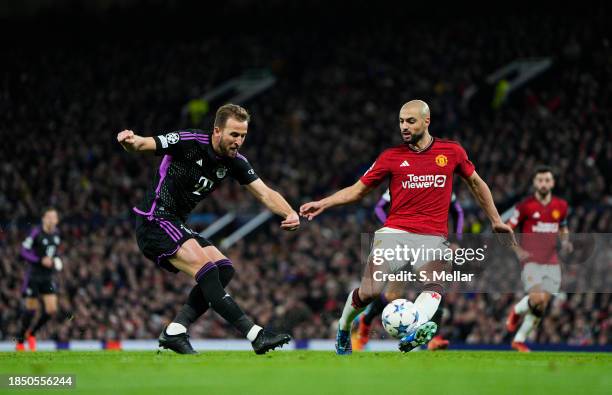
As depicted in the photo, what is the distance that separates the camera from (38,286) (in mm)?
16344

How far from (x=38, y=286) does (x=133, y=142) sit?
317 inches

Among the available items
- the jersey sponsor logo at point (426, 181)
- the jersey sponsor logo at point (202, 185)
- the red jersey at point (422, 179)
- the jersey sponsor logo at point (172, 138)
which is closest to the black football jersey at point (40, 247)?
the jersey sponsor logo at point (202, 185)

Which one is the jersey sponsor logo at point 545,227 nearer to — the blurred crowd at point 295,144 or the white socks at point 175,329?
the blurred crowd at point 295,144

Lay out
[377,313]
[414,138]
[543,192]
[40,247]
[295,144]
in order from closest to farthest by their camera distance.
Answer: [414,138] → [377,313] → [543,192] → [40,247] → [295,144]

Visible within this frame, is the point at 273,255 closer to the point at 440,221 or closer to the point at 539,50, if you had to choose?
the point at 539,50

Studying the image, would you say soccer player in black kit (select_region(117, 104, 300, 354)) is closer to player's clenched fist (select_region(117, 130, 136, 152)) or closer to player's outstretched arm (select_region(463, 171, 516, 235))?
player's clenched fist (select_region(117, 130, 136, 152))

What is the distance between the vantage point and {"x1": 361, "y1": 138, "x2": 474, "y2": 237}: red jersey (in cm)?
998

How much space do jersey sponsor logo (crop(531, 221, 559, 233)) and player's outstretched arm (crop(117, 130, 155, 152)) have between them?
21.0 ft

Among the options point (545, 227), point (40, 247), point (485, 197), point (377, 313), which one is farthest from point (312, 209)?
point (40, 247)

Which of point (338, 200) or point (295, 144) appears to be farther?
point (295, 144)

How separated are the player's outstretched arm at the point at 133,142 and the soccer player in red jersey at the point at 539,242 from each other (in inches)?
245

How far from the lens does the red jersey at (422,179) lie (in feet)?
32.8

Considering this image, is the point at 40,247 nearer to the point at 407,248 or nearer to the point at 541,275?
the point at 541,275

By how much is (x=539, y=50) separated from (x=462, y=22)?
3.44m
